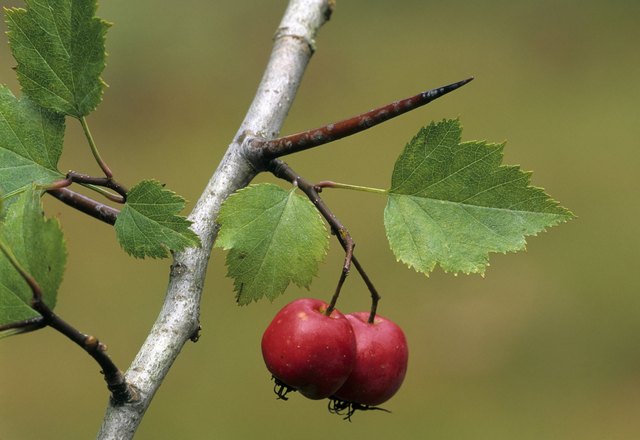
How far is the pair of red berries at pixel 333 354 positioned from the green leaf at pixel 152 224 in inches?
4.4

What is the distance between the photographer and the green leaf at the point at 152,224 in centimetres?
44

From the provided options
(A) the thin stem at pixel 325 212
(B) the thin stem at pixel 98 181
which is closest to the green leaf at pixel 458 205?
(A) the thin stem at pixel 325 212

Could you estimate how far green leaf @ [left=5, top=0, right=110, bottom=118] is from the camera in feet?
1.48

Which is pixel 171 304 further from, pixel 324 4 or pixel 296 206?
pixel 324 4

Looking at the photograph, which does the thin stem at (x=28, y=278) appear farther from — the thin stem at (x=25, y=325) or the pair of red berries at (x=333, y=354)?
the pair of red berries at (x=333, y=354)

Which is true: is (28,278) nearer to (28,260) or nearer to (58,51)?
(28,260)

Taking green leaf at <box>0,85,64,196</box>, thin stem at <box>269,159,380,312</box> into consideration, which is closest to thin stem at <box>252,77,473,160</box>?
thin stem at <box>269,159,380,312</box>

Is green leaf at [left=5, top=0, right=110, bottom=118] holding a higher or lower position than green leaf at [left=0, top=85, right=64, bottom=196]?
higher

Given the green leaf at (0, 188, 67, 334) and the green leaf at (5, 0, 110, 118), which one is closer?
the green leaf at (0, 188, 67, 334)

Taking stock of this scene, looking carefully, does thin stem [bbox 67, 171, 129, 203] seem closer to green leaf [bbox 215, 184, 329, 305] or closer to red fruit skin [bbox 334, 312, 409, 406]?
green leaf [bbox 215, 184, 329, 305]

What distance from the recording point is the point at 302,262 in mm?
491

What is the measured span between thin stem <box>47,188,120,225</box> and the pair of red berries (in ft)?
0.41

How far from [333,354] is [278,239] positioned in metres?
0.08

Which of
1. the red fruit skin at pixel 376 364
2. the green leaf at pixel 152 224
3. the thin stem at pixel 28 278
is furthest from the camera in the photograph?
the red fruit skin at pixel 376 364
